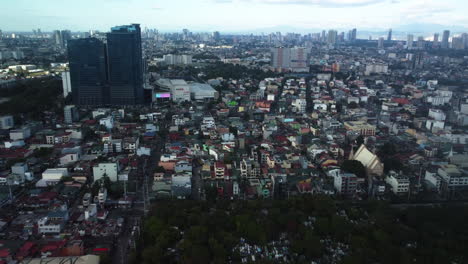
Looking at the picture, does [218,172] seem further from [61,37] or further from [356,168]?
[61,37]

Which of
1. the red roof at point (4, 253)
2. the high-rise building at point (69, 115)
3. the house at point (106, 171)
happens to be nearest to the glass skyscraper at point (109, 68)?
the high-rise building at point (69, 115)

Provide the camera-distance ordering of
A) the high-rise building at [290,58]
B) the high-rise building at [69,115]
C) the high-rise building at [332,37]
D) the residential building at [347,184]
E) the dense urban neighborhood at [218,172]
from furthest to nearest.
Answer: the high-rise building at [332,37] → the high-rise building at [290,58] → the high-rise building at [69,115] → the residential building at [347,184] → the dense urban neighborhood at [218,172]

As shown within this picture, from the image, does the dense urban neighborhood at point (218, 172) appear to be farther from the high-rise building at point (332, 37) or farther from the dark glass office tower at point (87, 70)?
the high-rise building at point (332, 37)

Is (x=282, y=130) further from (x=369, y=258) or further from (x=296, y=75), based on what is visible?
(x=296, y=75)

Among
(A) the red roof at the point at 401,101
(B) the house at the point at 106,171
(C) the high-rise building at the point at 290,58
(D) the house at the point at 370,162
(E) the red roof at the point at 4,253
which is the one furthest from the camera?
(C) the high-rise building at the point at 290,58

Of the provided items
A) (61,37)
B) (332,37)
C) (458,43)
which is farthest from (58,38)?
(458,43)

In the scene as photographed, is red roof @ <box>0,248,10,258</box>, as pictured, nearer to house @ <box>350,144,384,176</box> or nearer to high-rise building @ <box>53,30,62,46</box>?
house @ <box>350,144,384,176</box>

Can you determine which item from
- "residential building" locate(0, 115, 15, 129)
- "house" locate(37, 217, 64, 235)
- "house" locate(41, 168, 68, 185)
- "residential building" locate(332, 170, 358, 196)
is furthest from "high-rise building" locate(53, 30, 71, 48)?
"residential building" locate(332, 170, 358, 196)

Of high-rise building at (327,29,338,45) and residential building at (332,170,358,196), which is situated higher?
high-rise building at (327,29,338,45)
